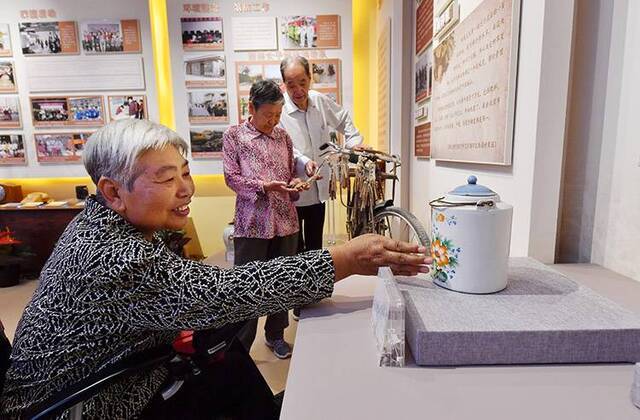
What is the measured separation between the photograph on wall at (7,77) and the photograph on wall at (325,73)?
2752 mm

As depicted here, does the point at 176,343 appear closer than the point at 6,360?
No

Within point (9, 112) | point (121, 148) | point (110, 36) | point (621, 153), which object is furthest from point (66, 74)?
point (621, 153)

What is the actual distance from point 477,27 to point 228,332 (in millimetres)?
1304

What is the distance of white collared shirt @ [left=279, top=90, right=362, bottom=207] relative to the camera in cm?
229

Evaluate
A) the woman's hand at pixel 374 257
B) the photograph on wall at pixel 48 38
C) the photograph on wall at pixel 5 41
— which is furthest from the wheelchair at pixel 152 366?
the photograph on wall at pixel 5 41

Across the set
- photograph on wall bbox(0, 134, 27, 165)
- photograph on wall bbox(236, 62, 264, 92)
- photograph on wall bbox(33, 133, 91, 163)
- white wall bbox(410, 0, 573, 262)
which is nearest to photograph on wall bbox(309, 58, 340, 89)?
photograph on wall bbox(236, 62, 264, 92)

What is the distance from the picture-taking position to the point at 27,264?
3.55m

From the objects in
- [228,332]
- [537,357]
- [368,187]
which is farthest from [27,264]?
[537,357]

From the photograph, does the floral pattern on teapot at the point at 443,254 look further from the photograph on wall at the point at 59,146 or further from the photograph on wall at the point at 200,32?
the photograph on wall at the point at 59,146

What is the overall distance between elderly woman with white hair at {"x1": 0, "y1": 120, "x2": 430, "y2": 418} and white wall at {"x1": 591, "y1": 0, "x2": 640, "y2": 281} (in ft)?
1.64

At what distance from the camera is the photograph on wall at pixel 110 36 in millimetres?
3541

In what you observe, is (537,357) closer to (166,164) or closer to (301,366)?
(301,366)

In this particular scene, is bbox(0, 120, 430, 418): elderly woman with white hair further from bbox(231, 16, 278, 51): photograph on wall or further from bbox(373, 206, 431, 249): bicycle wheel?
bbox(231, 16, 278, 51): photograph on wall

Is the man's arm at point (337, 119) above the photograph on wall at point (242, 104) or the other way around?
the other way around
